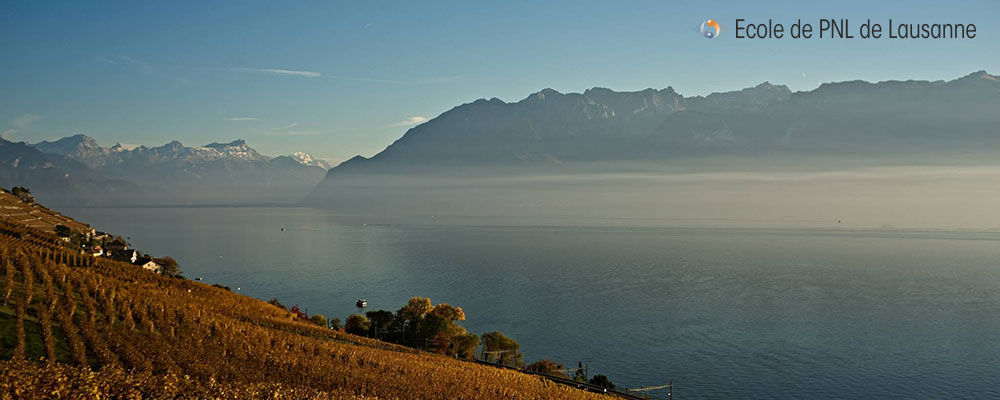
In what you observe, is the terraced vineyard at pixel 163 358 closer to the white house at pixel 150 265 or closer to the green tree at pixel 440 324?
the green tree at pixel 440 324

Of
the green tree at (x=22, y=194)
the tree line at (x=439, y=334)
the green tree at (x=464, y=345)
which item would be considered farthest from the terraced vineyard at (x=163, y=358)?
the green tree at (x=22, y=194)

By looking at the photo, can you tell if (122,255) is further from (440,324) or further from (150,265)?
(440,324)

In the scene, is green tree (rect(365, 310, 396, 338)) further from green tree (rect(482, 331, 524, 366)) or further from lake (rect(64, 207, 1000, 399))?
lake (rect(64, 207, 1000, 399))

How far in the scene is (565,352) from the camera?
267 ft

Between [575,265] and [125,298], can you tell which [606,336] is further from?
[575,265]

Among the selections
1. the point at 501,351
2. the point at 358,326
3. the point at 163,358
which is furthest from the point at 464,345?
the point at 163,358

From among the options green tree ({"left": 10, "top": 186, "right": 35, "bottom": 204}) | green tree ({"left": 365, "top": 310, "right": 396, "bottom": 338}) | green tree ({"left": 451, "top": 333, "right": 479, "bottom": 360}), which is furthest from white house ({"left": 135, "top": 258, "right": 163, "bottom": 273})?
green tree ({"left": 10, "top": 186, "right": 35, "bottom": 204})

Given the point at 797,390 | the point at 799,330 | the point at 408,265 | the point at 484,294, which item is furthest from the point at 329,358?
the point at 408,265

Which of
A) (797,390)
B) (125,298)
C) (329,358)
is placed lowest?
(797,390)

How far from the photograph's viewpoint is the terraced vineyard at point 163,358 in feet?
73.4

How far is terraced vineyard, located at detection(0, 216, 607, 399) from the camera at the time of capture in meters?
22.4

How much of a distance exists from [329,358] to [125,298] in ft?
56.9

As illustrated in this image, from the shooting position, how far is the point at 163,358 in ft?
104

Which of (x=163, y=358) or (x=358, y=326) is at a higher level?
(x=163, y=358)
